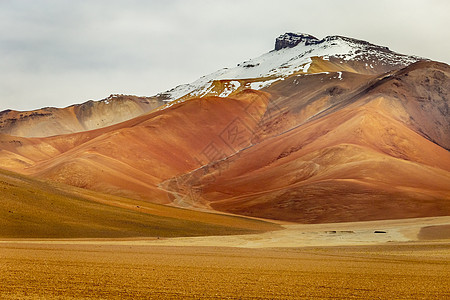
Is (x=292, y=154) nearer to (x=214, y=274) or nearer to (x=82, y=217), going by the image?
(x=82, y=217)

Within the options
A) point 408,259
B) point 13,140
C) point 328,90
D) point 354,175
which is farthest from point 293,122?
point 408,259

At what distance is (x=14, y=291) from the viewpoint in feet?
59.9

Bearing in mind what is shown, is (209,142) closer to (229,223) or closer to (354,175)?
(354,175)

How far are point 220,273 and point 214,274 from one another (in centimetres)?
46

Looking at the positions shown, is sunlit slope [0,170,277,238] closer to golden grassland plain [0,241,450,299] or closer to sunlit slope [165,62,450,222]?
golden grassland plain [0,241,450,299]

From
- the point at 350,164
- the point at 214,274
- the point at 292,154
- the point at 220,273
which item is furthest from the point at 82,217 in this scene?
the point at 292,154

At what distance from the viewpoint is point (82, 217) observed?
178 ft

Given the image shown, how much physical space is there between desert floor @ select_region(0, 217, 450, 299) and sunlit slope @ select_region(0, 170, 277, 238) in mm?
13651

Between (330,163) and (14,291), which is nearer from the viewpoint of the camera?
(14,291)

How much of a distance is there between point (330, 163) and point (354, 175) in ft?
38.0

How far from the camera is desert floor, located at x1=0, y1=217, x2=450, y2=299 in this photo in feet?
64.0

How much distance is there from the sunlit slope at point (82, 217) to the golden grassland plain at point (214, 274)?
1293cm

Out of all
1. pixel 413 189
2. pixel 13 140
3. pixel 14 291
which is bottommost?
pixel 413 189

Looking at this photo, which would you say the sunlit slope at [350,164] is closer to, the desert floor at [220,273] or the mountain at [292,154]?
the mountain at [292,154]
